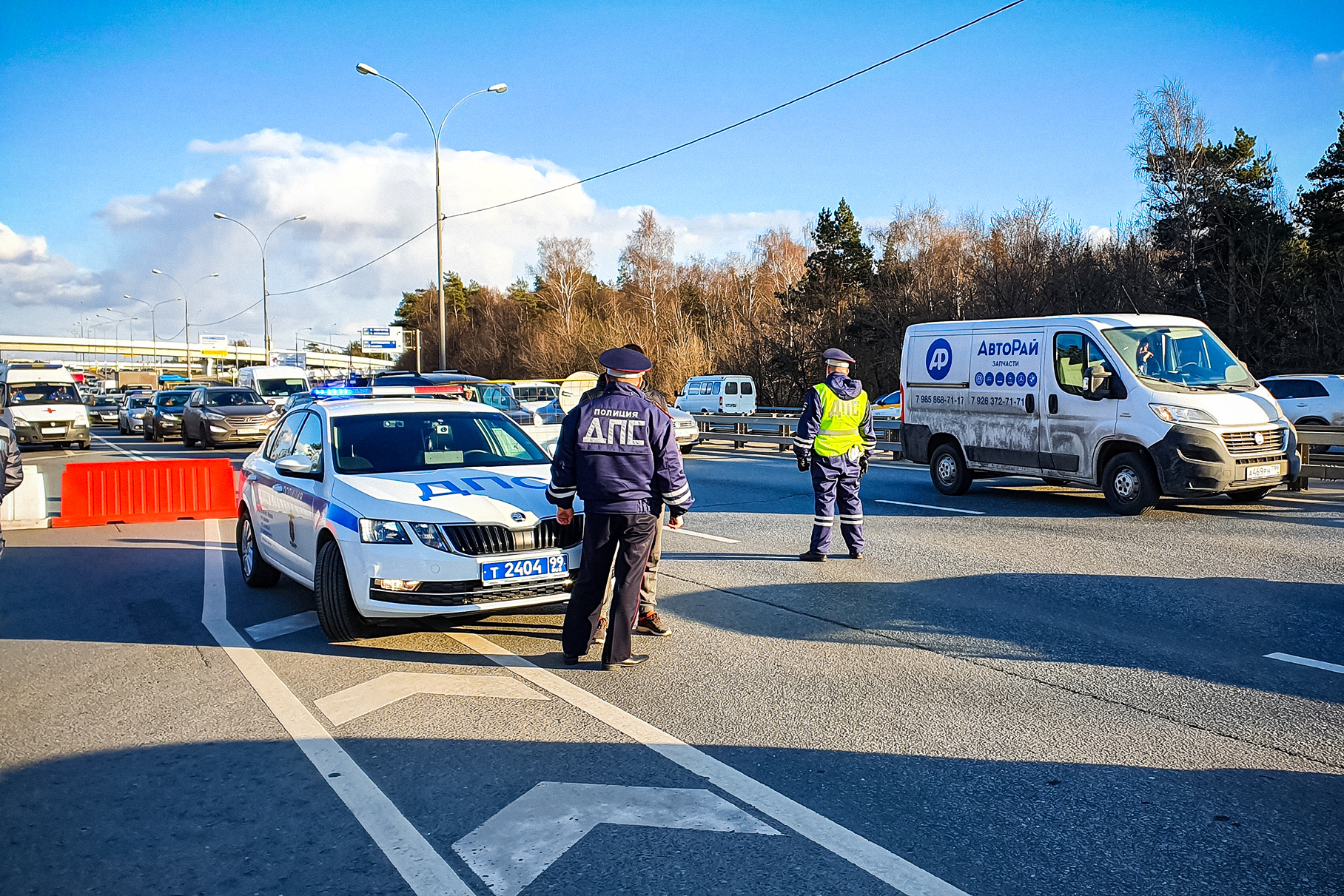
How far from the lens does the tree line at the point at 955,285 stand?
Answer: 3503 centimetres

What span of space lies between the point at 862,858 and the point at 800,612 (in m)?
3.79

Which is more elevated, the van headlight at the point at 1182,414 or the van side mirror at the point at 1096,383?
the van side mirror at the point at 1096,383

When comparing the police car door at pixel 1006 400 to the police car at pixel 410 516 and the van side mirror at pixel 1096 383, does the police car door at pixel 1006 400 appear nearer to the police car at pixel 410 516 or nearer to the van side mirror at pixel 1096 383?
the van side mirror at pixel 1096 383

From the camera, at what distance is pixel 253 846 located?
3.62m

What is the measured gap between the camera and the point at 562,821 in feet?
12.3

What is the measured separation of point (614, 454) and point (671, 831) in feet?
8.11

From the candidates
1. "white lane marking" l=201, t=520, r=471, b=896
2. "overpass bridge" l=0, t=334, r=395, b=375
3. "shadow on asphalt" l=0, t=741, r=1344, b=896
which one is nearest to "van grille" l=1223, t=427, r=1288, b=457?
"shadow on asphalt" l=0, t=741, r=1344, b=896

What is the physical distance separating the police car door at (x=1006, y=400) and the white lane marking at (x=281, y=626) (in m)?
9.18

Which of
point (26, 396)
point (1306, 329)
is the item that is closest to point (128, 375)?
point (26, 396)

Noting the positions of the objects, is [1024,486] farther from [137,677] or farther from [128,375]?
[128,375]

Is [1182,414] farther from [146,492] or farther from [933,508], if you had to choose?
[146,492]

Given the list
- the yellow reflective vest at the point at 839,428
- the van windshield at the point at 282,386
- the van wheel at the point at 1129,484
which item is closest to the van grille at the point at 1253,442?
the van wheel at the point at 1129,484

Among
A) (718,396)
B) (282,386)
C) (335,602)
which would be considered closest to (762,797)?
(335,602)

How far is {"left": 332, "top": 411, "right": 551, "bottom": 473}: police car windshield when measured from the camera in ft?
23.5
